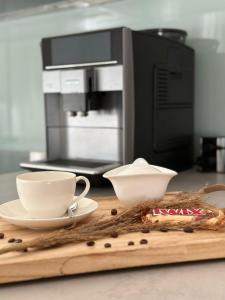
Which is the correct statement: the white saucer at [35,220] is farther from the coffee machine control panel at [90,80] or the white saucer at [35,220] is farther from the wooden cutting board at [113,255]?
the coffee machine control panel at [90,80]

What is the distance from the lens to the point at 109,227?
2.27ft

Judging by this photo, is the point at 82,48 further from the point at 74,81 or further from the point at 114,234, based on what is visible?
the point at 114,234

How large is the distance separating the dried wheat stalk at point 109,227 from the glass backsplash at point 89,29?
776 mm

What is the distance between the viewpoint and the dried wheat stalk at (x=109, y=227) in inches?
24.0

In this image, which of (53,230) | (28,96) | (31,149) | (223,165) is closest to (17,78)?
(28,96)

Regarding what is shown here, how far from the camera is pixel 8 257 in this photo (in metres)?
0.59

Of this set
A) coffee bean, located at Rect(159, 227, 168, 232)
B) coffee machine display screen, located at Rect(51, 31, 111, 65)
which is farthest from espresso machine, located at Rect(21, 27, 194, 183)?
coffee bean, located at Rect(159, 227, 168, 232)

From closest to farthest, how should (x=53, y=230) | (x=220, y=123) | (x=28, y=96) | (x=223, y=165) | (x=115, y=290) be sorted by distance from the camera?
(x=115, y=290)
(x=53, y=230)
(x=223, y=165)
(x=220, y=123)
(x=28, y=96)

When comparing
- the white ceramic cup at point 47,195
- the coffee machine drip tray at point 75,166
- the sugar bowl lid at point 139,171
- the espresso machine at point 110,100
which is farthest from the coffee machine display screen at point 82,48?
the white ceramic cup at point 47,195

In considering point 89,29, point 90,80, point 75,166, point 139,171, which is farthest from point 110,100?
point 89,29

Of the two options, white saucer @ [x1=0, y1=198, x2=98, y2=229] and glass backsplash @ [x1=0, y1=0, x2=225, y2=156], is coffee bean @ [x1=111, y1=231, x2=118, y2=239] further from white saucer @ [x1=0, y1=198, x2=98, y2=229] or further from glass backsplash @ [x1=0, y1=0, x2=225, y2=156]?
glass backsplash @ [x1=0, y1=0, x2=225, y2=156]

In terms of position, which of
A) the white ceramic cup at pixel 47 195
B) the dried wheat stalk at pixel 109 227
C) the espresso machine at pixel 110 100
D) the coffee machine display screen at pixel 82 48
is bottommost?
the dried wheat stalk at pixel 109 227

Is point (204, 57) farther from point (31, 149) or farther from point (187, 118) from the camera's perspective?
point (31, 149)

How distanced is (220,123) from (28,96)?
0.91m
